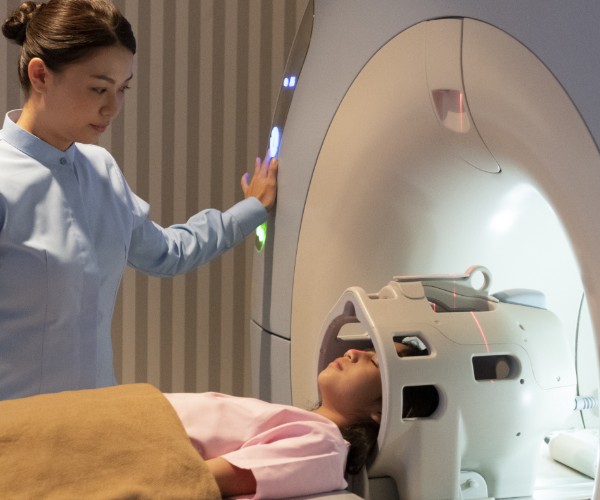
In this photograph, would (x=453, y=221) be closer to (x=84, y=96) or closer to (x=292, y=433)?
(x=292, y=433)

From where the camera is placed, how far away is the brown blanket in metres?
1.37

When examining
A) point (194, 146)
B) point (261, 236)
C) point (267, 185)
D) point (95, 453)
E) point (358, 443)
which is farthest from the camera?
point (194, 146)

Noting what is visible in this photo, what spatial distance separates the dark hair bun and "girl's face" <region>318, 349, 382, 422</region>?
86cm

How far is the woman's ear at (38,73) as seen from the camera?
1.77 m

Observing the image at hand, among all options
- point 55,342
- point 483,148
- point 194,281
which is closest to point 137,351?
point 194,281

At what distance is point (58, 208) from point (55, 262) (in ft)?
0.36

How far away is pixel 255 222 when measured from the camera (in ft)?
7.33

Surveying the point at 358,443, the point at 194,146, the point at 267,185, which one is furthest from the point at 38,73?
the point at 194,146

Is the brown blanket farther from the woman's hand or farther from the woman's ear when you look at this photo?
the woman's hand

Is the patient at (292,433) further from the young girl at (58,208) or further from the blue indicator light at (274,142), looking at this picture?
the blue indicator light at (274,142)

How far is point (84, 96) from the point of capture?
1784 mm

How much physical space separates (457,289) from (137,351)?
59.1 inches

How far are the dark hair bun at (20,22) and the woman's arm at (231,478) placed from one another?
90cm

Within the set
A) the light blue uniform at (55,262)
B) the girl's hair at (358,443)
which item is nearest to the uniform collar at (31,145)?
the light blue uniform at (55,262)
